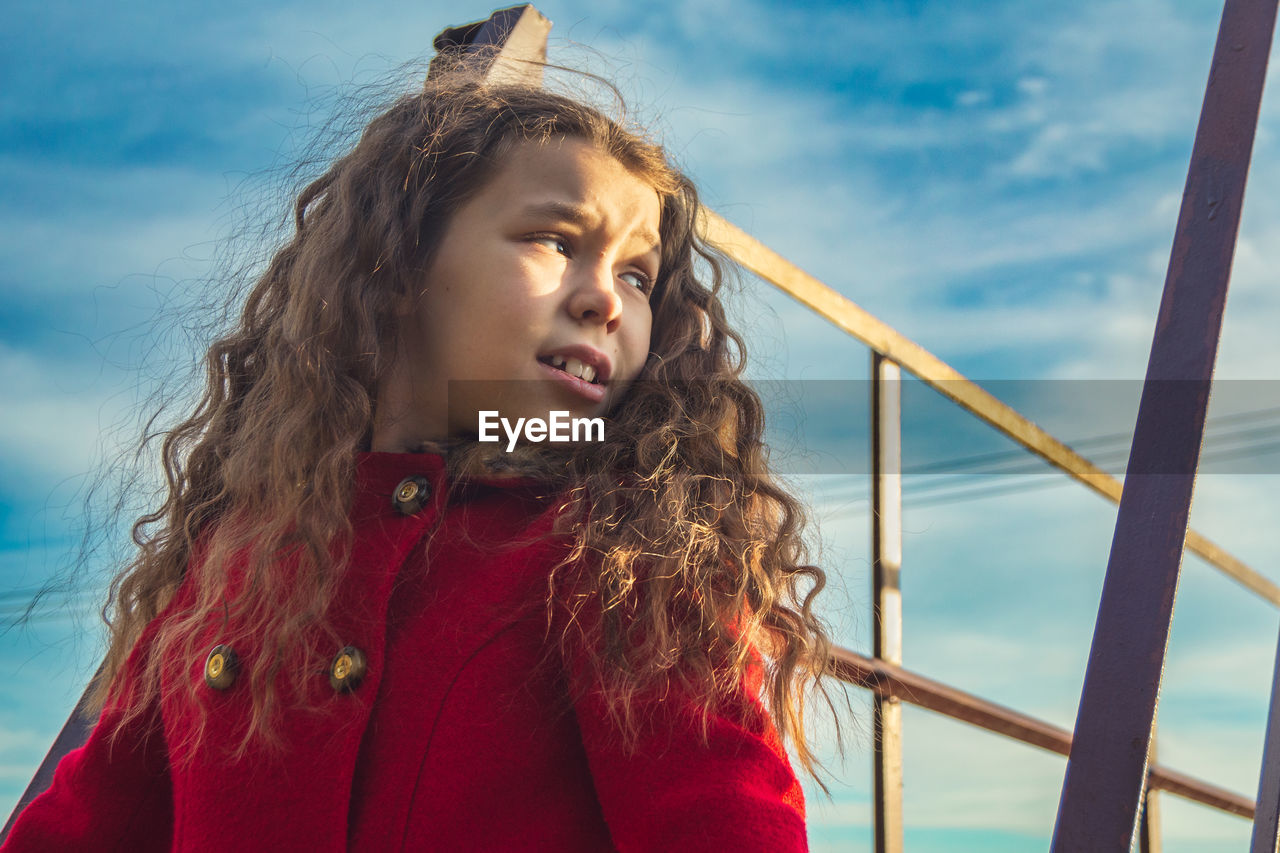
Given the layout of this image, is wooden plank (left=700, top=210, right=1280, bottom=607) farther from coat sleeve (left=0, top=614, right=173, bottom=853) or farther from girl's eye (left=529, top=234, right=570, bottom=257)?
coat sleeve (left=0, top=614, right=173, bottom=853)

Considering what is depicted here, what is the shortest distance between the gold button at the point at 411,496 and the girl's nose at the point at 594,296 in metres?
0.21

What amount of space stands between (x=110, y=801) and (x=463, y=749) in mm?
430

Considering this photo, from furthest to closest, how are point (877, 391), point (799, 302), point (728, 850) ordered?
point (877, 391) < point (799, 302) < point (728, 850)

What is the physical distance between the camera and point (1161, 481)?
0.82 meters

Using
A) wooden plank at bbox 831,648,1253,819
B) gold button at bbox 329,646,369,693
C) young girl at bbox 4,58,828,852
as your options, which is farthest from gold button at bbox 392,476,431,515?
wooden plank at bbox 831,648,1253,819

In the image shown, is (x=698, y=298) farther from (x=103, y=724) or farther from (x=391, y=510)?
(x=103, y=724)

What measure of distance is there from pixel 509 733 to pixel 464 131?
613 millimetres

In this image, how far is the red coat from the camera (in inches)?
29.8

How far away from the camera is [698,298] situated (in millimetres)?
1195

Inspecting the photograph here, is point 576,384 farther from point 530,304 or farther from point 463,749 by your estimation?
point 463,749

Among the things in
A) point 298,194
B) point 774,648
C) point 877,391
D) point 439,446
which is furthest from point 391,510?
point 877,391

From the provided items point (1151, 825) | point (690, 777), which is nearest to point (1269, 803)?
point (690, 777)

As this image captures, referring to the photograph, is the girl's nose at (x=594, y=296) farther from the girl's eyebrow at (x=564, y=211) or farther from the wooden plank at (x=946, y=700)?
the wooden plank at (x=946, y=700)

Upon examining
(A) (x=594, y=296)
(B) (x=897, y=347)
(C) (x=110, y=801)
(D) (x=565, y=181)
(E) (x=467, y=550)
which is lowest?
(C) (x=110, y=801)
